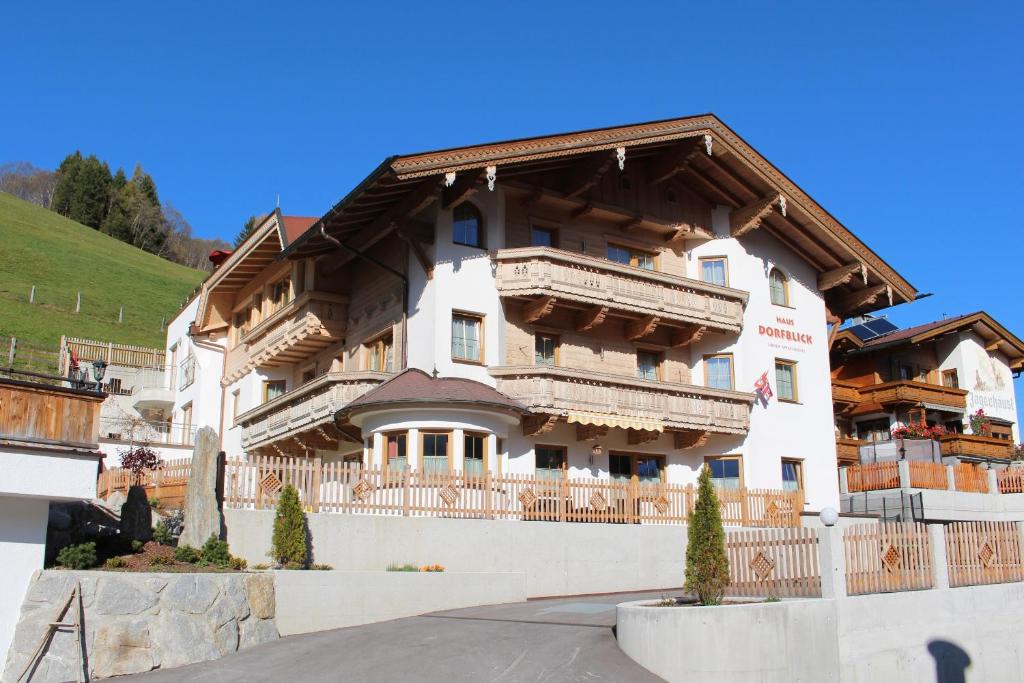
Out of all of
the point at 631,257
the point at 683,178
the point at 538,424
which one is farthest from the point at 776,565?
the point at 683,178

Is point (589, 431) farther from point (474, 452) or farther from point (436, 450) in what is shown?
point (436, 450)

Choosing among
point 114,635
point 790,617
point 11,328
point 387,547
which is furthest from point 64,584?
point 11,328

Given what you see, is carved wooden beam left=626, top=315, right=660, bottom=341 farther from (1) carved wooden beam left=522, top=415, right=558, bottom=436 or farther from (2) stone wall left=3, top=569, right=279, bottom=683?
(2) stone wall left=3, top=569, right=279, bottom=683

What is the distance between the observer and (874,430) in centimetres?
4325

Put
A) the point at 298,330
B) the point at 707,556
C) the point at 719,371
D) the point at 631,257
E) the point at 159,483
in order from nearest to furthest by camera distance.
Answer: the point at 707,556
the point at 159,483
the point at 298,330
the point at 631,257
the point at 719,371

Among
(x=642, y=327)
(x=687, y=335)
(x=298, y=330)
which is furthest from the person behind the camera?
(x=298, y=330)

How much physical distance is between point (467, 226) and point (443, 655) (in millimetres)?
15730

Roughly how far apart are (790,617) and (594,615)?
4879 mm

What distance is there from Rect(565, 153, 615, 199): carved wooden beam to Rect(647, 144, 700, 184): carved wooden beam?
2.75 meters

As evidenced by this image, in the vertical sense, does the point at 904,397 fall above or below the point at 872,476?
above

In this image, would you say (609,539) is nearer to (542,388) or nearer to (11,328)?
(542,388)

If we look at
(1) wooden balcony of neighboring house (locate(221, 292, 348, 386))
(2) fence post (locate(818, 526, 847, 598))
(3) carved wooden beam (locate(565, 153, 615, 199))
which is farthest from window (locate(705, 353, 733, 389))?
(2) fence post (locate(818, 526, 847, 598))

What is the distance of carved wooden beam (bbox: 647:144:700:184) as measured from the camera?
31.5 meters

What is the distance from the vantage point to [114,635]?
14898 mm
